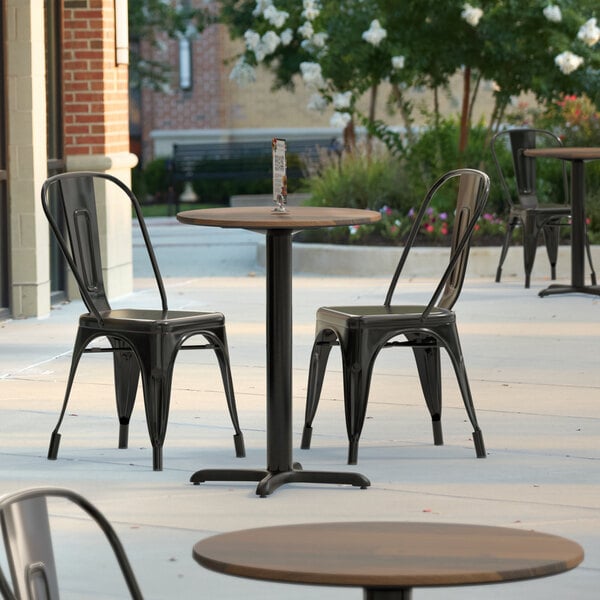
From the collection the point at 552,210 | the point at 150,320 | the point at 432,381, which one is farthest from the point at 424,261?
the point at 150,320

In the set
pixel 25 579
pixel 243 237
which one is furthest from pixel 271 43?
pixel 25 579

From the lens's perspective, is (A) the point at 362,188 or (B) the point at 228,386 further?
(A) the point at 362,188

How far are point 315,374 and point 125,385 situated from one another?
829 mm

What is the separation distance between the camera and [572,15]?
1500 centimetres

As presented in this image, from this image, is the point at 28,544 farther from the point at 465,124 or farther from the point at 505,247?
the point at 465,124

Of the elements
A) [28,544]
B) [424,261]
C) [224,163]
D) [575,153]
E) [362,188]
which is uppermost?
[575,153]

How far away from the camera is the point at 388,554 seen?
2.61 meters

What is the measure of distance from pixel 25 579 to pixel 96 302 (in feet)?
13.6

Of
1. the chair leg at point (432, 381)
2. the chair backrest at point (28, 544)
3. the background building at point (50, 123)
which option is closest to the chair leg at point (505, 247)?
the background building at point (50, 123)

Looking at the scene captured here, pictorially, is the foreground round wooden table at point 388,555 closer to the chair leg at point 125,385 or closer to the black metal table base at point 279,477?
the black metal table base at point 279,477

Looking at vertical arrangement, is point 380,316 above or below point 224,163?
below

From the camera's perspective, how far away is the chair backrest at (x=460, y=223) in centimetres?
619

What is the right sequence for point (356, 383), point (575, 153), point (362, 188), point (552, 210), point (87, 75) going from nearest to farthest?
point (356, 383) → point (575, 153) → point (87, 75) → point (552, 210) → point (362, 188)

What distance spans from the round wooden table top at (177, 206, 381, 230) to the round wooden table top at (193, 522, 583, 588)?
273 cm
